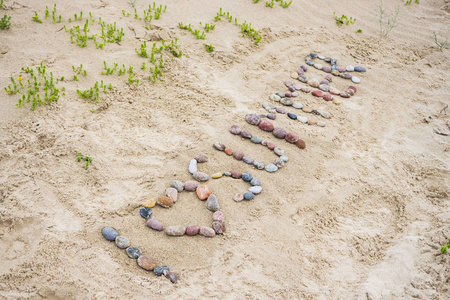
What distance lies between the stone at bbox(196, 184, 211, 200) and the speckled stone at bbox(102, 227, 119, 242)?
36.7 inches

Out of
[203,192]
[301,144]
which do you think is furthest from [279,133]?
[203,192]

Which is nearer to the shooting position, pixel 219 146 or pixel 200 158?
pixel 200 158

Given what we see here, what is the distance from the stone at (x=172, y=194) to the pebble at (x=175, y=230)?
0.35 meters

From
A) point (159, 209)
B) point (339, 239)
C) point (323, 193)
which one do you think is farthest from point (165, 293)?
point (323, 193)

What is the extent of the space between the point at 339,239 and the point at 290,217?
0.52 metres

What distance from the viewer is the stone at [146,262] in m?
3.08

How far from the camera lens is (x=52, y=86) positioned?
453 centimetres

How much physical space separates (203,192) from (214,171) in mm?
413

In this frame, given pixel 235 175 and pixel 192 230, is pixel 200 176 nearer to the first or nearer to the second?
pixel 235 175

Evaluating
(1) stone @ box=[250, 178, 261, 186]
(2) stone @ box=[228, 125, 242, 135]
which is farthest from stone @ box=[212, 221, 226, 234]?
(2) stone @ box=[228, 125, 242, 135]

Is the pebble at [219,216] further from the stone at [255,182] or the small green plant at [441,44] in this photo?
the small green plant at [441,44]

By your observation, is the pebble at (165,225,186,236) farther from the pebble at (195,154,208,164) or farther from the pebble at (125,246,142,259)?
the pebble at (195,154,208,164)

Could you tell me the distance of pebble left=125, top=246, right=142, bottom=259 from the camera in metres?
3.15

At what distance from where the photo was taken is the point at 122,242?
10.5 feet
